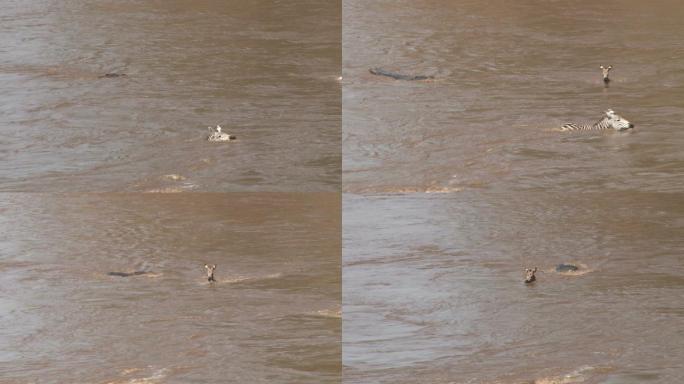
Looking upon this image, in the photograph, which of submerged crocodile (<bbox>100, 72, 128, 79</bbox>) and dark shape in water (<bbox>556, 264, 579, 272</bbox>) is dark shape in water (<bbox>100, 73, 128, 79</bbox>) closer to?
submerged crocodile (<bbox>100, 72, 128, 79</bbox>)

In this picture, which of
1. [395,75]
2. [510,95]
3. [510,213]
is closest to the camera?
[510,213]

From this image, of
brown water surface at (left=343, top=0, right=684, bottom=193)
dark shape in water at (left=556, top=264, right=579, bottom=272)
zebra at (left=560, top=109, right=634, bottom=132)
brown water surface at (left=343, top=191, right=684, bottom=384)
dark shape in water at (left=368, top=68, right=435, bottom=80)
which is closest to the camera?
brown water surface at (left=343, top=191, right=684, bottom=384)

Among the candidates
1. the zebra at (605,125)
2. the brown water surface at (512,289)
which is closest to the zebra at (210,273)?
the brown water surface at (512,289)

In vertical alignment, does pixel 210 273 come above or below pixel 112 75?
below

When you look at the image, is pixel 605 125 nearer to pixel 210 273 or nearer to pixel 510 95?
pixel 510 95

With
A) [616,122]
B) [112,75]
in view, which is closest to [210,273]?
[112,75]

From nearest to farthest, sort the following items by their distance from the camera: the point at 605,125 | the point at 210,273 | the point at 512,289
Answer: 1. the point at 512,289
2. the point at 210,273
3. the point at 605,125

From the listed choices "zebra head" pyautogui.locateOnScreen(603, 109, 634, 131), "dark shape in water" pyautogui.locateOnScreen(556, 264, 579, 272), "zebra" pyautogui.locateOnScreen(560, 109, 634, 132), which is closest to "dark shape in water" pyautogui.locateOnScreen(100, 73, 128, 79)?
"zebra" pyautogui.locateOnScreen(560, 109, 634, 132)

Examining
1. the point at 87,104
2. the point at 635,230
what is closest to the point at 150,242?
the point at 87,104

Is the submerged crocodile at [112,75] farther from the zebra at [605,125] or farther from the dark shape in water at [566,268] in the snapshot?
the dark shape in water at [566,268]

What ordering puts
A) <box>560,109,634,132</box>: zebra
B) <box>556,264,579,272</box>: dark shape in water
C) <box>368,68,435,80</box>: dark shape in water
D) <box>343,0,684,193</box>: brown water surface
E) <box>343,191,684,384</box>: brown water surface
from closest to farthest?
1. <box>343,191,684,384</box>: brown water surface
2. <box>556,264,579,272</box>: dark shape in water
3. <box>343,0,684,193</box>: brown water surface
4. <box>560,109,634,132</box>: zebra
5. <box>368,68,435,80</box>: dark shape in water
